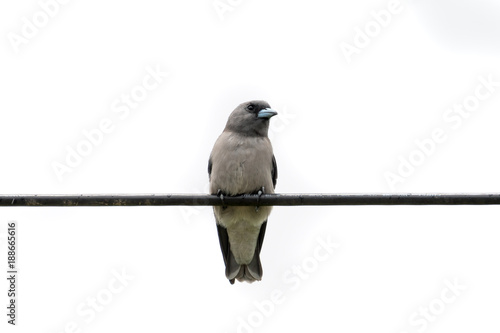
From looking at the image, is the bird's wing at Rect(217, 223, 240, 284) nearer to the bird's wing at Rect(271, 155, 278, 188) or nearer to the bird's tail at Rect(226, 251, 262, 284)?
the bird's tail at Rect(226, 251, 262, 284)

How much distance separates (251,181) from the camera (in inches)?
315

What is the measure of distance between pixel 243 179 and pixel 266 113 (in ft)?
3.05

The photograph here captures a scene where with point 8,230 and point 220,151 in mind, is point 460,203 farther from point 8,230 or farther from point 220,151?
point 8,230

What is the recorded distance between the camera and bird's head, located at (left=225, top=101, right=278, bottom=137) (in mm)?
8461

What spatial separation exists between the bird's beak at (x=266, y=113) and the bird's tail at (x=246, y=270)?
183 cm

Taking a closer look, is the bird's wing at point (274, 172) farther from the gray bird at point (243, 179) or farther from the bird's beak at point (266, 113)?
the bird's beak at point (266, 113)

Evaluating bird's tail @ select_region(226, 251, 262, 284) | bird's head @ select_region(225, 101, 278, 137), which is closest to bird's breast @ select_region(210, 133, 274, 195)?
bird's head @ select_region(225, 101, 278, 137)

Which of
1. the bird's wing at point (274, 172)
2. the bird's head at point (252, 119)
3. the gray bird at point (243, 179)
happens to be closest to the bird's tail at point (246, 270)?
the gray bird at point (243, 179)

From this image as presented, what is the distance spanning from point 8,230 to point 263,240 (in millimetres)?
3087

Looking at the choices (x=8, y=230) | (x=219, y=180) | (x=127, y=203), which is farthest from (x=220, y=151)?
(x=127, y=203)

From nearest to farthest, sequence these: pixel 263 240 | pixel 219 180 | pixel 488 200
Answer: pixel 488 200, pixel 219 180, pixel 263 240

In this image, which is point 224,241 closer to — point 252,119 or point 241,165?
point 241,165

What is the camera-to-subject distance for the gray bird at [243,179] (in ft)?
26.3

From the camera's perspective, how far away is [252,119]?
848 cm
